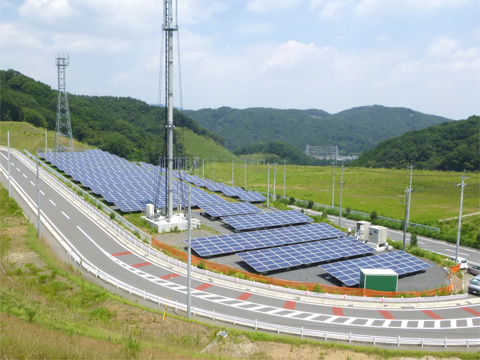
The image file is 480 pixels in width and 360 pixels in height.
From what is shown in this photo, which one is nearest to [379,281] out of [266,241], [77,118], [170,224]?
[266,241]

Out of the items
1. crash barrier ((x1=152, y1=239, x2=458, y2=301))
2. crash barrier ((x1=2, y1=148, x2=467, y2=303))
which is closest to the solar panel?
crash barrier ((x1=2, y1=148, x2=467, y2=303))

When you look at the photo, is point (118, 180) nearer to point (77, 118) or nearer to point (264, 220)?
point (264, 220)

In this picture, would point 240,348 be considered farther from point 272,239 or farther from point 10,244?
point 10,244

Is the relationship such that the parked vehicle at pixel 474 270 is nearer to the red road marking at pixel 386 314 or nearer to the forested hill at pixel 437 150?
the red road marking at pixel 386 314

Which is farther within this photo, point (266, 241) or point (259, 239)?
point (259, 239)

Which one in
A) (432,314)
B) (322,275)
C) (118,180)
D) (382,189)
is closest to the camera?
(432,314)

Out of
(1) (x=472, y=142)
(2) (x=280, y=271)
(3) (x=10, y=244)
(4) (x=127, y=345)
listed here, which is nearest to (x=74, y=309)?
(4) (x=127, y=345)
